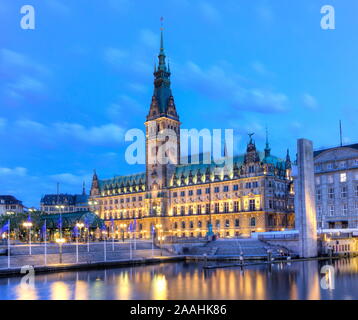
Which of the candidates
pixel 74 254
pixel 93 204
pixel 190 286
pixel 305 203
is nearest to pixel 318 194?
pixel 305 203

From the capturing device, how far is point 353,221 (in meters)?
107

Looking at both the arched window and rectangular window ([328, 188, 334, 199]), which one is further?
the arched window

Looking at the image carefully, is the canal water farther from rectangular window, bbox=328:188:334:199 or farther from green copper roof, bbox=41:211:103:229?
green copper roof, bbox=41:211:103:229

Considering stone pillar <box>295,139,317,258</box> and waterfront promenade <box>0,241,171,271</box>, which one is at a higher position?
stone pillar <box>295,139,317,258</box>

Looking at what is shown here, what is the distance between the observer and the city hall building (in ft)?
423

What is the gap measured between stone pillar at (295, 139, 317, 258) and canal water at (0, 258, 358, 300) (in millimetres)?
21675

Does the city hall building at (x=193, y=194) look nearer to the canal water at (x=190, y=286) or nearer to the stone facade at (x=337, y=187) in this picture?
the stone facade at (x=337, y=187)

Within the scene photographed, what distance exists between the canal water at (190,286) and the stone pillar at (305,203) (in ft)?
71.1

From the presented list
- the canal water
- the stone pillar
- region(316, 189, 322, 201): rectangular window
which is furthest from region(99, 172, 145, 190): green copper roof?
the canal water

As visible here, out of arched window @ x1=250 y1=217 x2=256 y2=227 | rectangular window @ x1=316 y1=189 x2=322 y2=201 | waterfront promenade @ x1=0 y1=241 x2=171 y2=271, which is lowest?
waterfront promenade @ x1=0 y1=241 x2=171 y2=271


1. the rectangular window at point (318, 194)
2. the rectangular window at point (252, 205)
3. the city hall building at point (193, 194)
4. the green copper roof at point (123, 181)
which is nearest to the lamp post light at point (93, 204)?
the city hall building at point (193, 194)

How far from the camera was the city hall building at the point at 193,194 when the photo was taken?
12888cm

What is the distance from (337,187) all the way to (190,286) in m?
74.5
